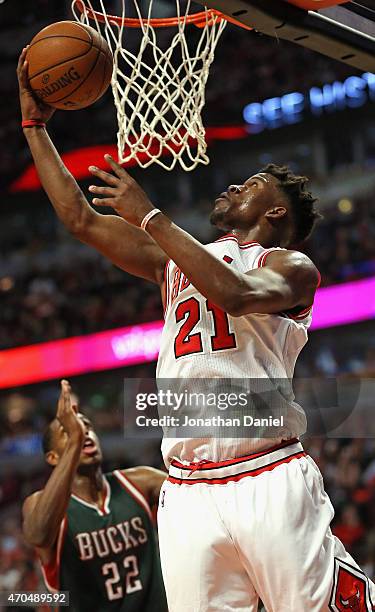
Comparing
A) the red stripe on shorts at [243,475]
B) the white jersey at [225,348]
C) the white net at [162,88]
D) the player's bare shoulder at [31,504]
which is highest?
the white net at [162,88]

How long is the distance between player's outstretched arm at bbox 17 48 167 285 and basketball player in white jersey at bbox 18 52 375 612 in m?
0.25

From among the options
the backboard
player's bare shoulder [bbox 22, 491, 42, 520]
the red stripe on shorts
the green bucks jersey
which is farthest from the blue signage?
the red stripe on shorts

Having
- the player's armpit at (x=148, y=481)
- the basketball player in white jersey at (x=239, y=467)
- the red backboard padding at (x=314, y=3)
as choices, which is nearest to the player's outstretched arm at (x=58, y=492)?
the player's armpit at (x=148, y=481)

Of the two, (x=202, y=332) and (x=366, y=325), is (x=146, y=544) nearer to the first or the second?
(x=202, y=332)

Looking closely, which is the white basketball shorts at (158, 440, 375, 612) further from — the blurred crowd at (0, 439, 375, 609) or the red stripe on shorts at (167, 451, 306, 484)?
the blurred crowd at (0, 439, 375, 609)

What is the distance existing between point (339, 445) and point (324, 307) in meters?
3.08

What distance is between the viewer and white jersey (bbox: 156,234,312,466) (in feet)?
9.12

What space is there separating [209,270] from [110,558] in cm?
198

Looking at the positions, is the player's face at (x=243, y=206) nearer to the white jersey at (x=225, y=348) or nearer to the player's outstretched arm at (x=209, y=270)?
the white jersey at (x=225, y=348)

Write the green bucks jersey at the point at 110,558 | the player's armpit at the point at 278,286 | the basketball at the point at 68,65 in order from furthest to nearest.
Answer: the green bucks jersey at the point at 110,558, the basketball at the point at 68,65, the player's armpit at the point at 278,286

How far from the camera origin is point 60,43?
3092 millimetres

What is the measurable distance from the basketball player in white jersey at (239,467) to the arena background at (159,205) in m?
8.47

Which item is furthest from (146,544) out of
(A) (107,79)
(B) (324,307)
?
(B) (324,307)

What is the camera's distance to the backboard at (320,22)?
3.15 meters
